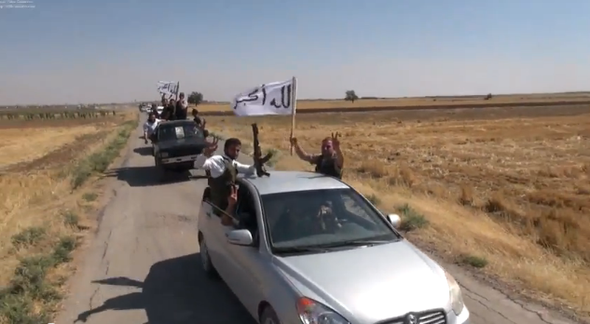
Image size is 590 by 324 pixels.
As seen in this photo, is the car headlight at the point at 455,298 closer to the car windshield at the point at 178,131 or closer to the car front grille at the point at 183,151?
the car front grille at the point at 183,151

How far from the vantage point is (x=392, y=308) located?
153 inches

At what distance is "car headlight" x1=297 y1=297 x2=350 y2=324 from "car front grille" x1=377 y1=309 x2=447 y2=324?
32cm

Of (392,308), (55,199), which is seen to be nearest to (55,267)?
(392,308)

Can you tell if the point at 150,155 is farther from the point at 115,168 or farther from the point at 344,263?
the point at 344,263

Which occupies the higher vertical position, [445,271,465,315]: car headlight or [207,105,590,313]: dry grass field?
[445,271,465,315]: car headlight

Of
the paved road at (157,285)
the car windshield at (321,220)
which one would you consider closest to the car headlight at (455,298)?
the car windshield at (321,220)

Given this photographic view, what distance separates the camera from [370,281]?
165 inches

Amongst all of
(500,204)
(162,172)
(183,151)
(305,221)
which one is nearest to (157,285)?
(305,221)

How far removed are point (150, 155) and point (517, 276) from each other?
62.8 ft

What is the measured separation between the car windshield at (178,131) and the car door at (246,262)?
11.6m

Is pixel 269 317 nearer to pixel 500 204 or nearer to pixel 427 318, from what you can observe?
pixel 427 318

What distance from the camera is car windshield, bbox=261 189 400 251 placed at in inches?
197

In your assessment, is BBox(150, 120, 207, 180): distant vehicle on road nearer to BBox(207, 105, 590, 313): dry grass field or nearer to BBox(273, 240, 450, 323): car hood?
BBox(207, 105, 590, 313): dry grass field

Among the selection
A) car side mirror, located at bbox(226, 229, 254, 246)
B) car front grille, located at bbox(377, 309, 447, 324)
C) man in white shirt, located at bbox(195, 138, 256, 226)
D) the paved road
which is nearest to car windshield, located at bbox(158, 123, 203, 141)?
the paved road
